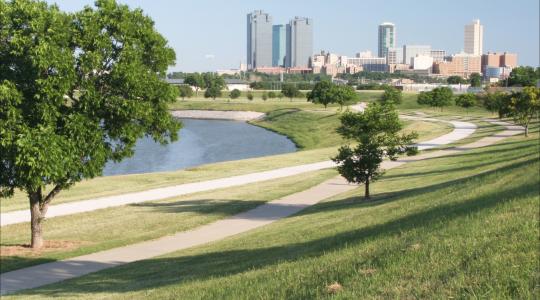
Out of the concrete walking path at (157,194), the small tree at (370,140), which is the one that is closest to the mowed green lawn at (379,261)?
the small tree at (370,140)

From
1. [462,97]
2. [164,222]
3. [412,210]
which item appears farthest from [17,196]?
[462,97]

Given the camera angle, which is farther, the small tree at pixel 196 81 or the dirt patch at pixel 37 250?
the small tree at pixel 196 81

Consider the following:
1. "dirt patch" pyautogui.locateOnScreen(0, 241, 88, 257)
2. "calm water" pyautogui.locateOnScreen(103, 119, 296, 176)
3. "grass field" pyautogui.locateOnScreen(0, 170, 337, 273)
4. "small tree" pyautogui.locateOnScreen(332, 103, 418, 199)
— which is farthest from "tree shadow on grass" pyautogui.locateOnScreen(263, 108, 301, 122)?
"dirt patch" pyautogui.locateOnScreen(0, 241, 88, 257)

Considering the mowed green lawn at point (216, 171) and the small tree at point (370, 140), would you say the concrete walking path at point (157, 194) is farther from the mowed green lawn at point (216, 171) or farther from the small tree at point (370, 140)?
the small tree at point (370, 140)

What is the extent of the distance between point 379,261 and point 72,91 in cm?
1239

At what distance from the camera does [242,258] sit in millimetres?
14016

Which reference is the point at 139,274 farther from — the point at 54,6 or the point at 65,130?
the point at 54,6

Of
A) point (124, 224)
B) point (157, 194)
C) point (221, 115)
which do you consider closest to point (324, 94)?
point (221, 115)

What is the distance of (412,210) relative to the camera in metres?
15.7

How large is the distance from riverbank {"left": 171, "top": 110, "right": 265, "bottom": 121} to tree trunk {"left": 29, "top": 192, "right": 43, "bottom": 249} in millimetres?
91346

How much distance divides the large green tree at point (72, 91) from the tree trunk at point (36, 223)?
Result: 3 centimetres

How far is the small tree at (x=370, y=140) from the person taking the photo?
2428 cm

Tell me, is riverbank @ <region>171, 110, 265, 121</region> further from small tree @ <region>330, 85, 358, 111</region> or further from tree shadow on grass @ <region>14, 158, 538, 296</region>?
tree shadow on grass @ <region>14, 158, 538, 296</region>

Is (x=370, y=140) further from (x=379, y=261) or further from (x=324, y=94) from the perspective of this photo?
(x=324, y=94)
